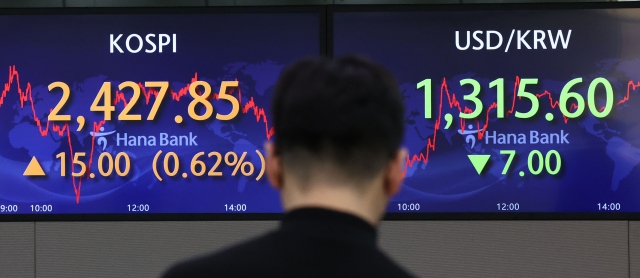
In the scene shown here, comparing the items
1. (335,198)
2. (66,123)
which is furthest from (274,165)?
(66,123)

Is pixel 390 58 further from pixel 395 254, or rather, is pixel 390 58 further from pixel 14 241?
pixel 14 241

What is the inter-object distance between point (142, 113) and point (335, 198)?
307 centimetres

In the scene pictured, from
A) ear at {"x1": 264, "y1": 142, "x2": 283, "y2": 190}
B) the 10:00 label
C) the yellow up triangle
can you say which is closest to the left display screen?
the yellow up triangle

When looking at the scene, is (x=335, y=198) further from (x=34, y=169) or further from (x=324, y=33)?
(x=34, y=169)

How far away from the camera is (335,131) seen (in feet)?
2.68

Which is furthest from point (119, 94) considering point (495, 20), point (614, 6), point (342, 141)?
point (342, 141)

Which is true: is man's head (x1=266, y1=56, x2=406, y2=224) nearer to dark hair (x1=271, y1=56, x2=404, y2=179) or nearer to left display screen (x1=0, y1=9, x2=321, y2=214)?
dark hair (x1=271, y1=56, x2=404, y2=179)

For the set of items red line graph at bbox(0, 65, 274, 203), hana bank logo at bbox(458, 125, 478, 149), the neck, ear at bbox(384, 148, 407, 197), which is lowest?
the neck

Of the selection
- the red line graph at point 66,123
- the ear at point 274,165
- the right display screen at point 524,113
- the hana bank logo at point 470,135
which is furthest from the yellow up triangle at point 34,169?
the ear at point 274,165

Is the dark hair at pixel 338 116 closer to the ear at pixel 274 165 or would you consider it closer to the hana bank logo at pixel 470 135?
the ear at pixel 274 165

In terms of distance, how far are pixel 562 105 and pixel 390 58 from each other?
830mm

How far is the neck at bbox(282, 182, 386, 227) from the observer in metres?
0.83

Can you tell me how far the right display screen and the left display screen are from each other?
450mm

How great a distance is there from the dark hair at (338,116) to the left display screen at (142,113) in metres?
2.92
